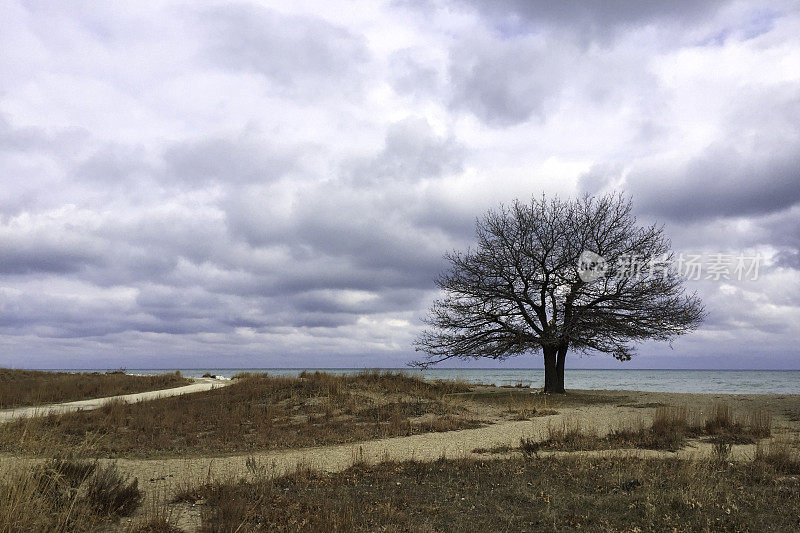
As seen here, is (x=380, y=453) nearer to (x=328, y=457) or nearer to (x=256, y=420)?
(x=328, y=457)

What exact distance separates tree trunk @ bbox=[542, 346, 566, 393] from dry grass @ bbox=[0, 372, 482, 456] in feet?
16.3

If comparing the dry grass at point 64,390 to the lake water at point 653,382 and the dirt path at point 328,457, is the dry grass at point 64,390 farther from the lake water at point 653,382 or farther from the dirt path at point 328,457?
Result: the dirt path at point 328,457

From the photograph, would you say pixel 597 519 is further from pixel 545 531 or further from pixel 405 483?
pixel 405 483

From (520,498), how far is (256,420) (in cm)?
1118

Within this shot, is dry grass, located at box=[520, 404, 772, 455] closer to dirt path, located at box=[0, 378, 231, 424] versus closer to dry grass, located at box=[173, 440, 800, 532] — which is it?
dry grass, located at box=[173, 440, 800, 532]

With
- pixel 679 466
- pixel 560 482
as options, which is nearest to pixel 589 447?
pixel 679 466

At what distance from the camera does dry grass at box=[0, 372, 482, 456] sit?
13.4 metres

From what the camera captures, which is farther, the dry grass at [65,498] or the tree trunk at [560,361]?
the tree trunk at [560,361]

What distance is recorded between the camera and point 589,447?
11.5 m

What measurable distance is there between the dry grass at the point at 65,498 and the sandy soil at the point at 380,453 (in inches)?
15.2

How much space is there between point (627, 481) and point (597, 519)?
5.79ft

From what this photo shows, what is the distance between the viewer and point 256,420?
54.7ft

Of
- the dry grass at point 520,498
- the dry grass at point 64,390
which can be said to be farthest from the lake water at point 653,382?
the dry grass at point 520,498

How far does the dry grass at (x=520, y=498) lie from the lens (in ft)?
21.5
